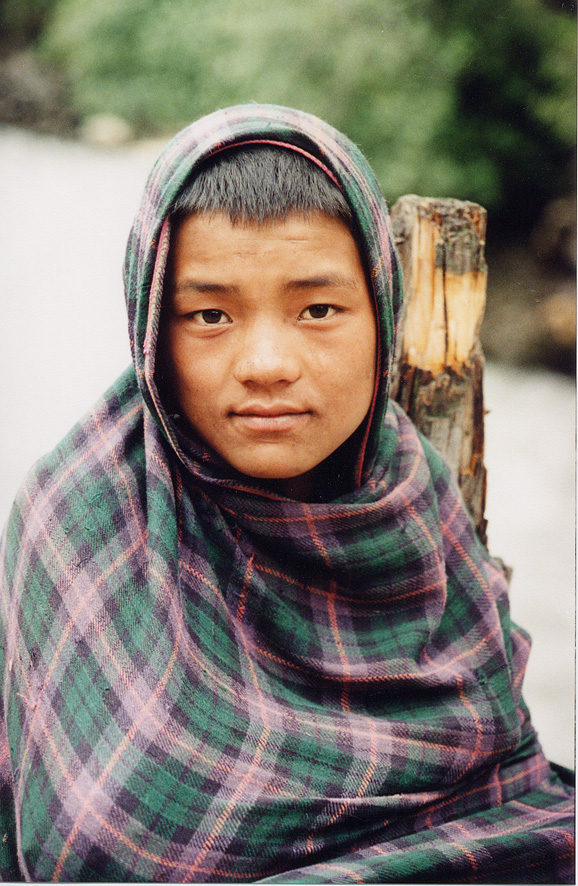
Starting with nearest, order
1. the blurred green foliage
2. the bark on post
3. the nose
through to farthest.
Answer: the nose → the blurred green foliage → the bark on post

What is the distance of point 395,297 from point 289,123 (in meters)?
0.34

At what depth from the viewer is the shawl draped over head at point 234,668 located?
3.36ft

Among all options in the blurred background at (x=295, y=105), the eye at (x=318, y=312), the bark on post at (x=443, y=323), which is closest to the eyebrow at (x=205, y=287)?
the eye at (x=318, y=312)

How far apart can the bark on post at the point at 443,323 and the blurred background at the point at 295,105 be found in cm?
8

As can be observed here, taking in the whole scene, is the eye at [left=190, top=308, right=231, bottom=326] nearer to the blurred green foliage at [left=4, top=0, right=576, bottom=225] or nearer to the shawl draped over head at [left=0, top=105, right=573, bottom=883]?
the shawl draped over head at [left=0, top=105, right=573, bottom=883]

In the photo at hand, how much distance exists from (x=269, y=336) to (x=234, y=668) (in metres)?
0.51

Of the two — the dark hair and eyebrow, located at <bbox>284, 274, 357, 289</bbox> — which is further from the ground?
the dark hair

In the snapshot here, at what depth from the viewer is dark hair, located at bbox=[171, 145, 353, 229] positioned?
103 cm

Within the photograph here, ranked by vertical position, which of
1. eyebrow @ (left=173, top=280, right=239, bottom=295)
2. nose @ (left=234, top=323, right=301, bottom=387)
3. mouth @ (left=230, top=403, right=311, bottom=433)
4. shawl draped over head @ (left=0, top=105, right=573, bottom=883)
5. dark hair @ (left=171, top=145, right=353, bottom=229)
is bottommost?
shawl draped over head @ (left=0, top=105, right=573, bottom=883)

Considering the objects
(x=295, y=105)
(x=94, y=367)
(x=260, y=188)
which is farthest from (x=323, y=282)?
(x=94, y=367)

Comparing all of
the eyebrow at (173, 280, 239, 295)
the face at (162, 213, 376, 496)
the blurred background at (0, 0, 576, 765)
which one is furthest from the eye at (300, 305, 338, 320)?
the blurred background at (0, 0, 576, 765)

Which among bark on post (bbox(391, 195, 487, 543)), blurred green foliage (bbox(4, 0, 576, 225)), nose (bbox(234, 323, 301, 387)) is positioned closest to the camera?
nose (bbox(234, 323, 301, 387))

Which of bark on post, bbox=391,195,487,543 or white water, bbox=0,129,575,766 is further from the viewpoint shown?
bark on post, bbox=391,195,487,543

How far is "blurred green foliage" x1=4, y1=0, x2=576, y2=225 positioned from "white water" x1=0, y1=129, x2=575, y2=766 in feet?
0.48
